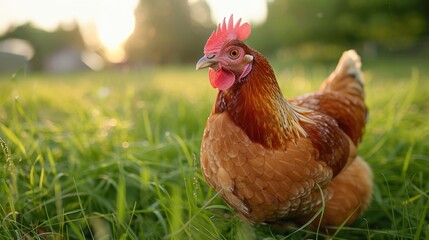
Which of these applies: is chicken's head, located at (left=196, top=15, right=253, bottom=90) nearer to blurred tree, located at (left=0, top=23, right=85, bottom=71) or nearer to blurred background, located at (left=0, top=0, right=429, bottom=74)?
blurred background, located at (left=0, top=0, right=429, bottom=74)

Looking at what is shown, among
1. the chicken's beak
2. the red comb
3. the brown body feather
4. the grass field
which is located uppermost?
the red comb

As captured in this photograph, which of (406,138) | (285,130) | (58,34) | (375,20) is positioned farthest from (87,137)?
(58,34)

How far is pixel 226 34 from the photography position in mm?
1314

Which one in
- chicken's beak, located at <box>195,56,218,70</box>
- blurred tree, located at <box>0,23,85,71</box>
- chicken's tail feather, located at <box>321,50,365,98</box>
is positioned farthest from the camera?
blurred tree, located at <box>0,23,85,71</box>

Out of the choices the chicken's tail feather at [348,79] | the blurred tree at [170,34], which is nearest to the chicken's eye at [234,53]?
the chicken's tail feather at [348,79]

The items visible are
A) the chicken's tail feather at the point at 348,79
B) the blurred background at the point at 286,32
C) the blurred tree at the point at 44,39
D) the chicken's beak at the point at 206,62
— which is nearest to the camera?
the chicken's beak at the point at 206,62

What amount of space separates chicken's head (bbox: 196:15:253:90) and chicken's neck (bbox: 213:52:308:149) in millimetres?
42

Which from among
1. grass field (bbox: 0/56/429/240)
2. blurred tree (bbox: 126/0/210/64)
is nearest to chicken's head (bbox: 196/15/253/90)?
grass field (bbox: 0/56/429/240)

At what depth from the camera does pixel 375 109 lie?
3273mm

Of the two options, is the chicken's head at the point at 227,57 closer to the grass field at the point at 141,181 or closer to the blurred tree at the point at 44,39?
the grass field at the point at 141,181

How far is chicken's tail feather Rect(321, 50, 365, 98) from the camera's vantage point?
2.05 meters

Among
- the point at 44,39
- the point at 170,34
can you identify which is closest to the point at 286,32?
the point at 170,34

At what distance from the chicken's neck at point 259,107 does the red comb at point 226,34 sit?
0.11m

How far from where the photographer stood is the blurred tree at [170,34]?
16.4 meters
